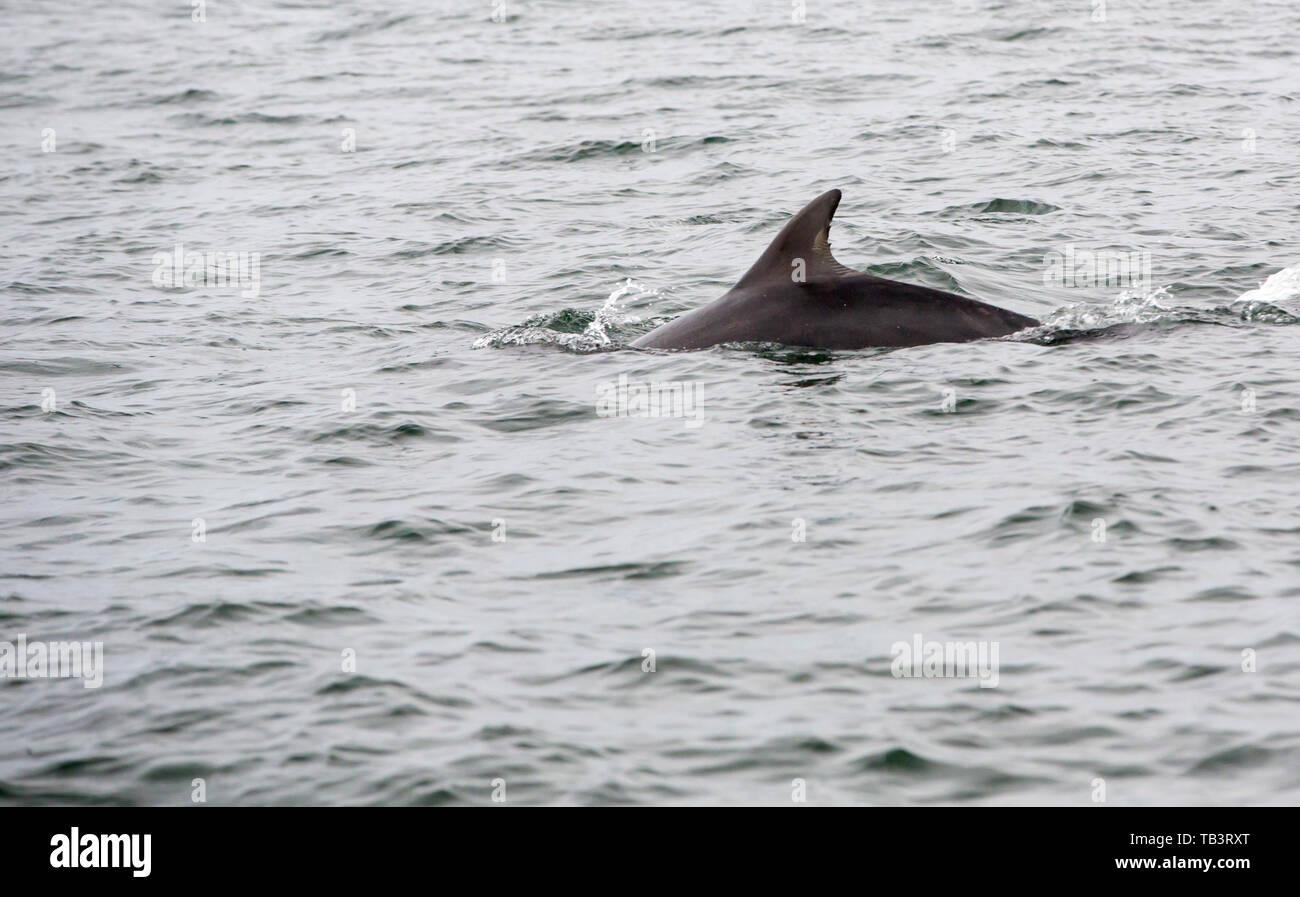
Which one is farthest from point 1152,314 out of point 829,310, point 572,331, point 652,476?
point 652,476

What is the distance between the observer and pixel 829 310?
13438 millimetres

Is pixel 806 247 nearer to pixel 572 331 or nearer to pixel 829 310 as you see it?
pixel 829 310

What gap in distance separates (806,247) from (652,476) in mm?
2623

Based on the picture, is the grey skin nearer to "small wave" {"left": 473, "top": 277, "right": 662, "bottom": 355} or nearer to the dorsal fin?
the dorsal fin

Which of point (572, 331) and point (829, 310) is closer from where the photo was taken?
point (829, 310)

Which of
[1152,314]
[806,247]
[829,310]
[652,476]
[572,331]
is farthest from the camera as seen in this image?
[572,331]

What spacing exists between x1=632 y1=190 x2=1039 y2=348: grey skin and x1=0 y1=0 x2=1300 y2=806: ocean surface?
25 centimetres

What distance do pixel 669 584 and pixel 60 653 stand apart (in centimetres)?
334

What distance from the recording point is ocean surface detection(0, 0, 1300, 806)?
310 inches

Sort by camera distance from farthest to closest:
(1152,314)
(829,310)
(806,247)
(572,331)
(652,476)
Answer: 1. (572,331)
2. (1152,314)
3. (829,310)
4. (806,247)
5. (652,476)

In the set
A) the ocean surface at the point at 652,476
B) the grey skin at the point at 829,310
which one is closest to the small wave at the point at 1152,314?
the ocean surface at the point at 652,476

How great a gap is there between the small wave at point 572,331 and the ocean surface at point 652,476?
6cm

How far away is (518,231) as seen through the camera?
68.0 ft

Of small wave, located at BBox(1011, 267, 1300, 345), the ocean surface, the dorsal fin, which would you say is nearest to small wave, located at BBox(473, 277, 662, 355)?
the ocean surface
